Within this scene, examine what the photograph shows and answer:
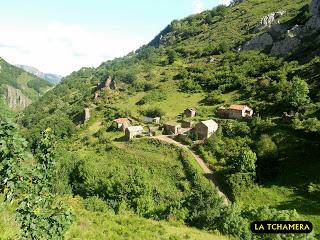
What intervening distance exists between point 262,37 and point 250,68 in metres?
22.3

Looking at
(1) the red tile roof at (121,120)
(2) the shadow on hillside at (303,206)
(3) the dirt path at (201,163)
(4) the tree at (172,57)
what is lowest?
(2) the shadow on hillside at (303,206)

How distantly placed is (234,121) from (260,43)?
5514 cm

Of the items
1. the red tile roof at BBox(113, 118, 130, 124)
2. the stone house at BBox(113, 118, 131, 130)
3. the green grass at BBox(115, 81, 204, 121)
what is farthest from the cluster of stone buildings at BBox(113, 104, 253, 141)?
the red tile roof at BBox(113, 118, 130, 124)

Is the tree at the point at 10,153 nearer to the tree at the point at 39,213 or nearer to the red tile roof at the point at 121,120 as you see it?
the tree at the point at 39,213

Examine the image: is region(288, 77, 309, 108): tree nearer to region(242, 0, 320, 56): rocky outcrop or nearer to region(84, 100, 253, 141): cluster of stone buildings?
region(84, 100, 253, 141): cluster of stone buildings

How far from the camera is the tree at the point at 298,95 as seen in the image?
68.6 m

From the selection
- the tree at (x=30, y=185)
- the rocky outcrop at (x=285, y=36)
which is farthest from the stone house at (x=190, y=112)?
the tree at (x=30, y=185)

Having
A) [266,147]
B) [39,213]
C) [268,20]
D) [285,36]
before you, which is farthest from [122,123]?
[39,213]

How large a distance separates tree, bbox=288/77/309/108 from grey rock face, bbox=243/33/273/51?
4912 centimetres

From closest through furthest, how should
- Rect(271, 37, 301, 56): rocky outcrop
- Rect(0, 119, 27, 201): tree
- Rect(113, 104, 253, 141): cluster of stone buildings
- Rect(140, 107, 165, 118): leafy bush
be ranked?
Rect(0, 119, 27, 201): tree, Rect(113, 104, 253, 141): cluster of stone buildings, Rect(140, 107, 165, 118): leafy bush, Rect(271, 37, 301, 56): rocky outcrop

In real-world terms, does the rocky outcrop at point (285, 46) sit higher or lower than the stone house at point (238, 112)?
higher

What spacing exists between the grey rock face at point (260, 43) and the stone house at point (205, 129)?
55456mm

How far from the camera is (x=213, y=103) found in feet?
295

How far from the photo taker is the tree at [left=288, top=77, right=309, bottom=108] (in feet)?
225
